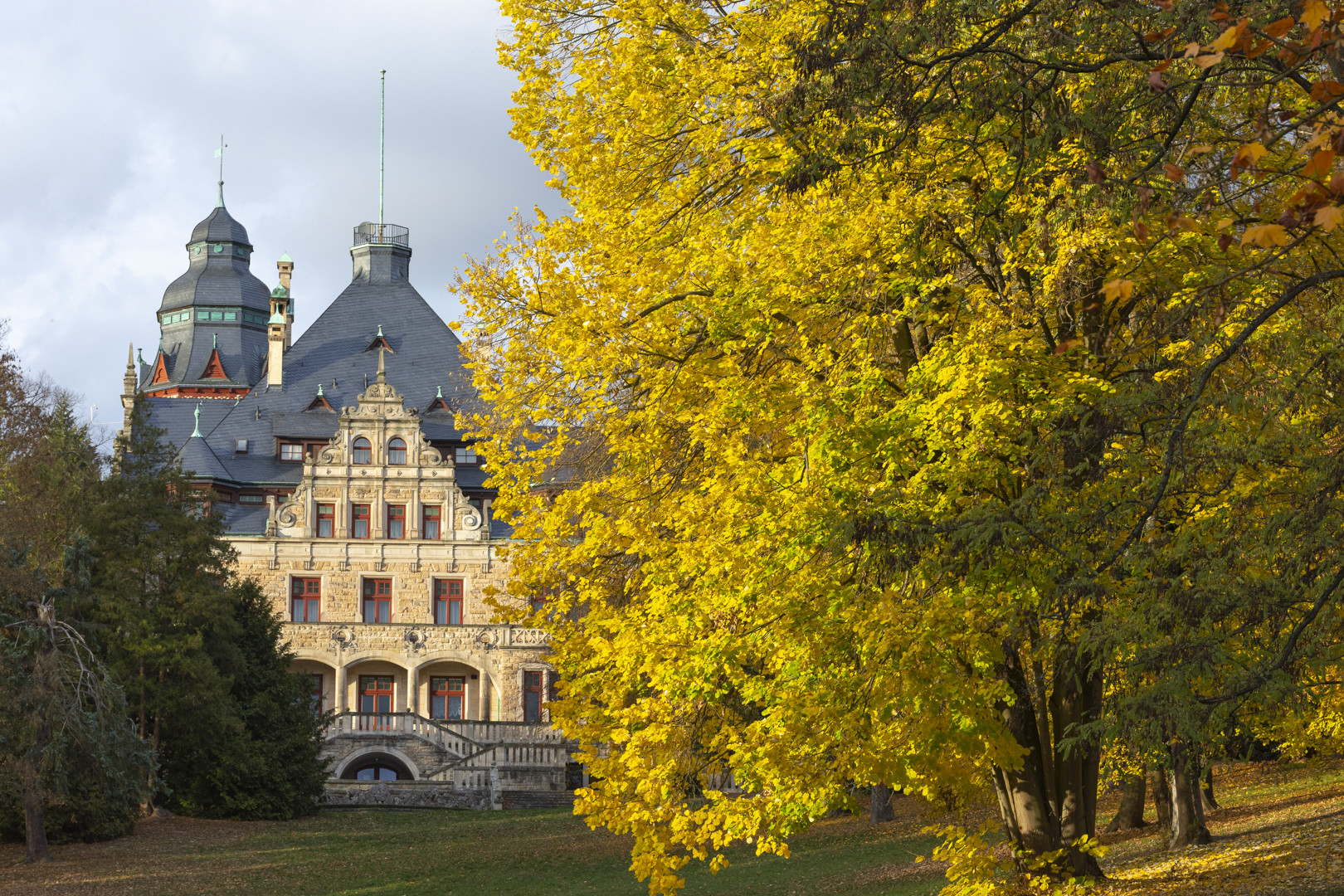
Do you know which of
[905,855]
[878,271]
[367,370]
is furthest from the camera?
[367,370]

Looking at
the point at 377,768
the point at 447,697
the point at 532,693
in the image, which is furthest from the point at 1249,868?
the point at 447,697

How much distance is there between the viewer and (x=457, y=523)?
40.7 meters

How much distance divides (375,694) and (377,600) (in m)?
2.92

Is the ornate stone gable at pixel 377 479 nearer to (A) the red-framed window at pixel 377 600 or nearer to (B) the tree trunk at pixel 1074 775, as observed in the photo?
(A) the red-framed window at pixel 377 600

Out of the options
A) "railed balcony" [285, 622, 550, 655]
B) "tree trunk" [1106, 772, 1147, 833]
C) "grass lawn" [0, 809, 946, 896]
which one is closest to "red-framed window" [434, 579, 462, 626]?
"railed balcony" [285, 622, 550, 655]

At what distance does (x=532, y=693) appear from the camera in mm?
40000

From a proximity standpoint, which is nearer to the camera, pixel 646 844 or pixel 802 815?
pixel 802 815

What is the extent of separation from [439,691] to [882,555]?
34.7 meters

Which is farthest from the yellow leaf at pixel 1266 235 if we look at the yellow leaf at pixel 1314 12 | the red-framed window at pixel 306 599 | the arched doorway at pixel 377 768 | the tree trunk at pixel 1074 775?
the red-framed window at pixel 306 599

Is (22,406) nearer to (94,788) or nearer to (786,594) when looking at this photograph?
(94,788)

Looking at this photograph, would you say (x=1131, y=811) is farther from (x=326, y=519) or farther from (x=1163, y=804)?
(x=326, y=519)

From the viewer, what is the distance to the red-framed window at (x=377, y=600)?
4041 cm

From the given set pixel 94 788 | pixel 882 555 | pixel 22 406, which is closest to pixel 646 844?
pixel 882 555

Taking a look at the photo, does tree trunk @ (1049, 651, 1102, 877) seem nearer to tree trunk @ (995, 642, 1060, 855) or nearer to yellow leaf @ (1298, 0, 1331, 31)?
tree trunk @ (995, 642, 1060, 855)
